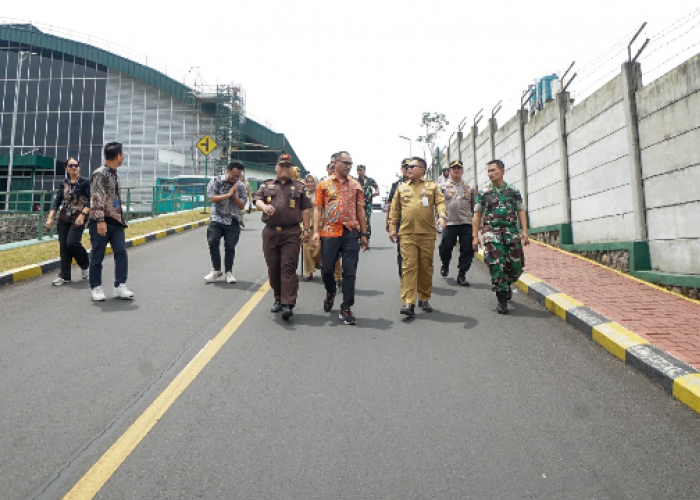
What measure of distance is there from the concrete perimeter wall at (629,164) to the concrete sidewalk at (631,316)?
2.08 ft

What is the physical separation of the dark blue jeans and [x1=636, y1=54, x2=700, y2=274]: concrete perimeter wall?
23.3 feet

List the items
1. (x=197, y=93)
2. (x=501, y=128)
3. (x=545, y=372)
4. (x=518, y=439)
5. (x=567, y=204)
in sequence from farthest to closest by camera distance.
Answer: (x=197, y=93), (x=501, y=128), (x=567, y=204), (x=545, y=372), (x=518, y=439)

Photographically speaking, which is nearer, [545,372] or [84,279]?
[545,372]

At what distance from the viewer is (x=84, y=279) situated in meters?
8.59

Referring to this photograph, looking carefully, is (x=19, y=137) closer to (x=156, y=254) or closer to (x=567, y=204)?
(x=156, y=254)

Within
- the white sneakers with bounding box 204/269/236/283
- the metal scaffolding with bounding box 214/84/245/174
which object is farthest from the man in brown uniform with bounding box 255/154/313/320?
the metal scaffolding with bounding box 214/84/245/174

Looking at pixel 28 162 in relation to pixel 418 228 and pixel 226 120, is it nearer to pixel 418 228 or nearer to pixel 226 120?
pixel 226 120

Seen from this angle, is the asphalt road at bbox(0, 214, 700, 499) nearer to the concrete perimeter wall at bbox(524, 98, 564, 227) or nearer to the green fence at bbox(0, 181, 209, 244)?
the concrete perimeter wall at bbox(524, 98, 564, 227)

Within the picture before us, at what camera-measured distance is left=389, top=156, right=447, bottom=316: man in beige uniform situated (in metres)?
6.47

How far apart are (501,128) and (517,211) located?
1041 centimetres

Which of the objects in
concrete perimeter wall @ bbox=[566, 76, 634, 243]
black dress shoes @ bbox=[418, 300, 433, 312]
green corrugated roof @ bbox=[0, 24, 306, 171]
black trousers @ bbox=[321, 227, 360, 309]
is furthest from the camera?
green corrugated roof @ bbox=[0, 24, 306, 171]

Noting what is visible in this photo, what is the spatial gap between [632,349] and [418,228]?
8.81 ft

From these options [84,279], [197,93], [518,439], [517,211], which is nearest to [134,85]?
[197,93]

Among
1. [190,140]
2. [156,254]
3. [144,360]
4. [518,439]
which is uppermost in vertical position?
[190,140]
